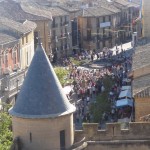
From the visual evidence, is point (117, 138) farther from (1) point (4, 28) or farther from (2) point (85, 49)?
(2) point (85, 49)

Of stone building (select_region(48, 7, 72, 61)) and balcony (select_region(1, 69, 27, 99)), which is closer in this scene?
balcony (select_region(1, 69, 27, 99))

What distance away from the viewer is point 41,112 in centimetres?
1836

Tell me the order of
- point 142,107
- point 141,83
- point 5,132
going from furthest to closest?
point 141,83, point 5,132, point 142,107

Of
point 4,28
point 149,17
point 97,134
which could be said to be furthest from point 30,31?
point 97,134

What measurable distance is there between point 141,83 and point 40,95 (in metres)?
12.6

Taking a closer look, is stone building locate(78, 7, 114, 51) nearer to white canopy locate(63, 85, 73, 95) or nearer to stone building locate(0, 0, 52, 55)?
stone building locate(0, 0, 52, 55)

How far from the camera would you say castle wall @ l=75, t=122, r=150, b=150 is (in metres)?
20.7

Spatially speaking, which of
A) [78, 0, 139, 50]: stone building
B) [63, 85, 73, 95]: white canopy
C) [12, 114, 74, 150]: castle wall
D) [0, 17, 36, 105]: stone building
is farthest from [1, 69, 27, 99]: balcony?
[78, 0, 139, 50]: stone building

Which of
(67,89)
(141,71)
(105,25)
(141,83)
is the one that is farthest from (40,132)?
(105,25)

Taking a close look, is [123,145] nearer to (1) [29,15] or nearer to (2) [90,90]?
(2) [90,90]

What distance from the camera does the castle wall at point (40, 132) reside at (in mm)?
18422

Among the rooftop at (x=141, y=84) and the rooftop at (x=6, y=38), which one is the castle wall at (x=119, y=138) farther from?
the rooftop at (x=6, y=38)

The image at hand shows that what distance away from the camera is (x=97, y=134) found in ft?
68.2

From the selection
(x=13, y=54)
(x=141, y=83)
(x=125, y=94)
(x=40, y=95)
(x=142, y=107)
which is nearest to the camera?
(x=40, y=95)
